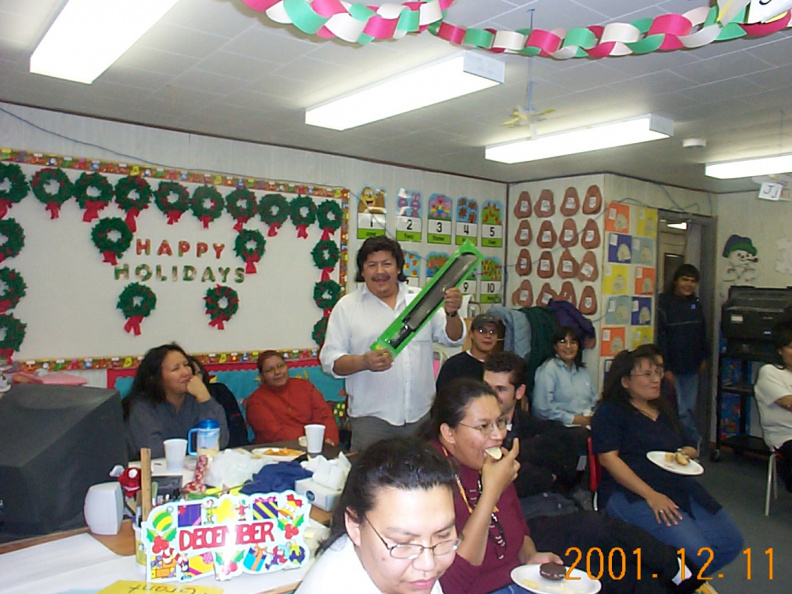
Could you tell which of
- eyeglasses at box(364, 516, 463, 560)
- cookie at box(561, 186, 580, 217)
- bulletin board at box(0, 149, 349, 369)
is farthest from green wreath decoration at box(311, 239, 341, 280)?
eyeglasses at box(364, 516, 463, 560)

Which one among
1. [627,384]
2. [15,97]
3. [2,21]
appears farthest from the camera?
[15,97]

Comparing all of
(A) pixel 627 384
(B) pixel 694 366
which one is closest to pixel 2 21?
(A) pixel 627 384

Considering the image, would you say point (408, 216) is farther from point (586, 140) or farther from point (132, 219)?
point (132, 219)

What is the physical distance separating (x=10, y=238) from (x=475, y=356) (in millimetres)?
3014

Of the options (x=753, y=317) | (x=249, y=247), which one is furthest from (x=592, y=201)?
(x=249, y=247)

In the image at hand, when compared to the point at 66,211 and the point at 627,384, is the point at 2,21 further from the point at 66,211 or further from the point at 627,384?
the point at 627,384

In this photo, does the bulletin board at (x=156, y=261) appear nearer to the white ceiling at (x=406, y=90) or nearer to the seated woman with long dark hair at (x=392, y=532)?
the white ceiling at (x=406, y=90)

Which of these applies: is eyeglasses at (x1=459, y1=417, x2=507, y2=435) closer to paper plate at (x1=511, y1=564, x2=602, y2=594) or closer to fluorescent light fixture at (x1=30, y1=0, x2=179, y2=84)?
paper plate at (x1=511, y1=564, x2=602, y2=594)

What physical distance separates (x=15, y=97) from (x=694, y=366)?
18.4ft

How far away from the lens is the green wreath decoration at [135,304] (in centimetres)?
409

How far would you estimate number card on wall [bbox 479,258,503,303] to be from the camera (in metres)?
6.00

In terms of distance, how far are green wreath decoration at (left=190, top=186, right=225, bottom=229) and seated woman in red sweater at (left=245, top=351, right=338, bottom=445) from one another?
112 centimetres

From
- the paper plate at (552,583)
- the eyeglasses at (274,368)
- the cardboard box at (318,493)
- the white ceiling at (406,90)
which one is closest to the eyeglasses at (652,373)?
the paper plate at (552,583)

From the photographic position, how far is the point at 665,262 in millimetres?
6258
